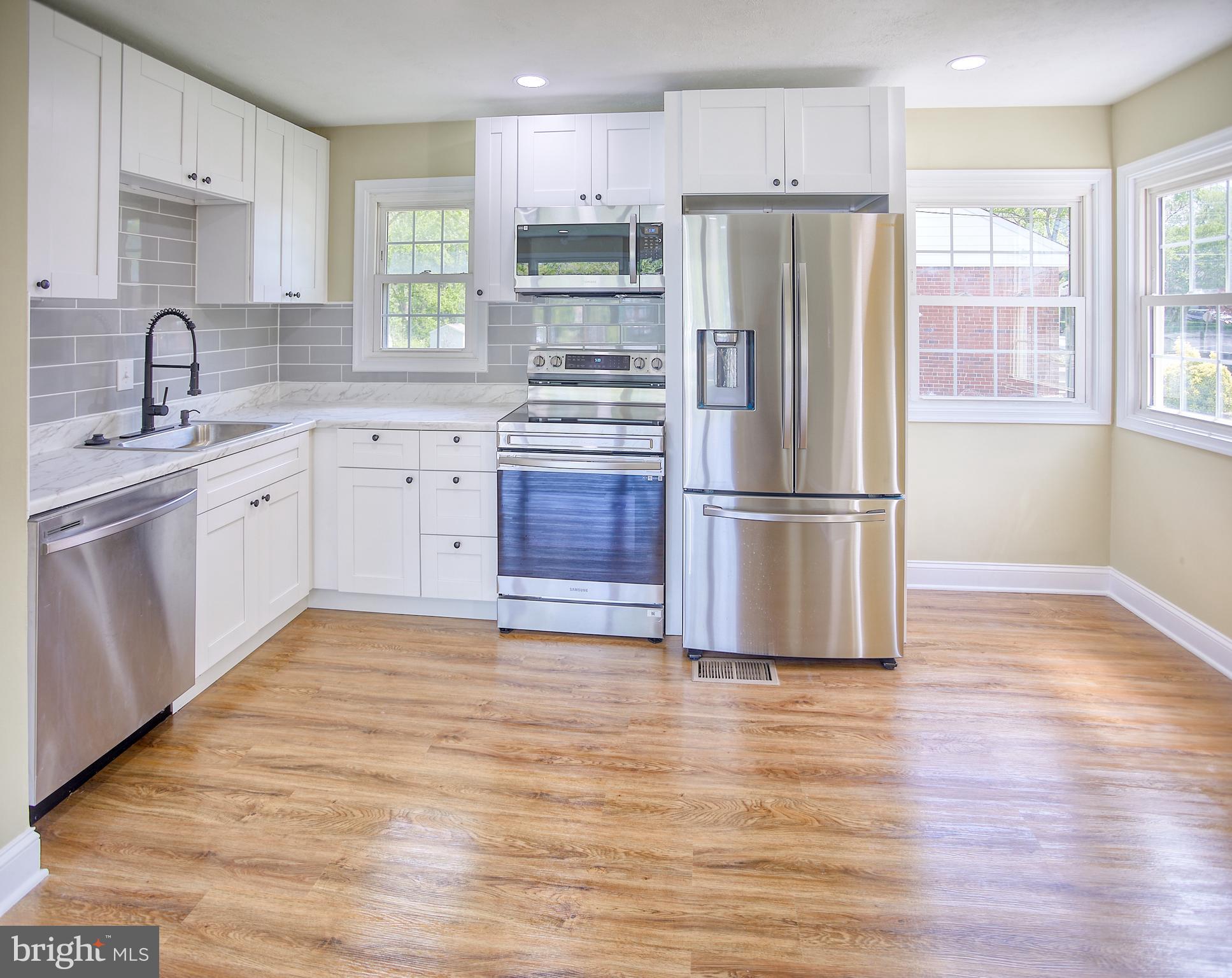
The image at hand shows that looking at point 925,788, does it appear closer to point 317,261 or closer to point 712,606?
point 712,606

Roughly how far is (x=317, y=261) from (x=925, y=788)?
377 centimetres

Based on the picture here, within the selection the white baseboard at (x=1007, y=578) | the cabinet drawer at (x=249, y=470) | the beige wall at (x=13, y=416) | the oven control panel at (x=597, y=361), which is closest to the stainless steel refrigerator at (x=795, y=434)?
the oven control panel at (x=597, y=361)

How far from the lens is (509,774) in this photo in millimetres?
2605

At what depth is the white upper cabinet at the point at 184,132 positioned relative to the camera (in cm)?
302

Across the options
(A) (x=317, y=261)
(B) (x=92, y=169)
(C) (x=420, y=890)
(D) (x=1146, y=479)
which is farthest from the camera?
(A) (x=317, y=261)

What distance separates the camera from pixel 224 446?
3.13 m

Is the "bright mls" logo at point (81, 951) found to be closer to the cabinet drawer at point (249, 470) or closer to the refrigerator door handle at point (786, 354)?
the cabinet drawer at point (249, 470)

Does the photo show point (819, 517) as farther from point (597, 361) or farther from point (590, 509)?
point (597, 361)

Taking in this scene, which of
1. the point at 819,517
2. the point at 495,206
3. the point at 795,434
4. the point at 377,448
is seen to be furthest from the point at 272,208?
the point at 819,517

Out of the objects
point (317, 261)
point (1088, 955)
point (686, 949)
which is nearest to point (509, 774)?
point (686, 949)

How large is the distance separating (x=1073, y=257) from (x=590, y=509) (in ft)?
9.36

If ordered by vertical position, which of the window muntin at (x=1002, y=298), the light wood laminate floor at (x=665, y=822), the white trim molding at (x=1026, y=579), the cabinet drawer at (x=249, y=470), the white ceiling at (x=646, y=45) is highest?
the white ceiling at (x=646, y=45)

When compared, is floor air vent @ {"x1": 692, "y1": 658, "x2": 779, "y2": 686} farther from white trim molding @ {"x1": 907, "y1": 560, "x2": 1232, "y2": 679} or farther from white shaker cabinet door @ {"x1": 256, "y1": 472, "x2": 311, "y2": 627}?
white shaker cabinet door @ {"x1": 256, "y1": 472, "x2": 311, "y2": 627}

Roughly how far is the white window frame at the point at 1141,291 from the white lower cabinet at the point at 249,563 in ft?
12.8
